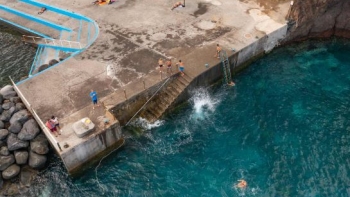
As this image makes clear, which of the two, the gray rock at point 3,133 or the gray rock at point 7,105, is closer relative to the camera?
the gray rock at point 3,133

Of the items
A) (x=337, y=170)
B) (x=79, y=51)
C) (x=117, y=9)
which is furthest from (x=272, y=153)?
(x=117, y=9)

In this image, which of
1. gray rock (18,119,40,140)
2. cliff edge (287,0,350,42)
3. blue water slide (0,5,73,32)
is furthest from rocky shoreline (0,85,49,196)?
cliff edge (287,0,350,42)

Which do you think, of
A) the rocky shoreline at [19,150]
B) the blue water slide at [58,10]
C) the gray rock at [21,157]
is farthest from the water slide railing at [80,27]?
the gray rock at [21,157]

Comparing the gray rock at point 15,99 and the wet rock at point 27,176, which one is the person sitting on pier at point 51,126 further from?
the gray rock at point 15,99

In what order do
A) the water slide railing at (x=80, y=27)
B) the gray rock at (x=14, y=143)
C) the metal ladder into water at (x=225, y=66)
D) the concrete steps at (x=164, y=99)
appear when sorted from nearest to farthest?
the gray rock at (x=14, y=143) → the concrete steps at (x=164, y=99) → the metal ladder into water at (x=225, y=66) → the water slide railing at (x=80, y=27)

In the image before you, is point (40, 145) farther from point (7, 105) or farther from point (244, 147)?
point (244, 147)

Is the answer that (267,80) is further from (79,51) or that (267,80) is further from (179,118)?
(79,51)

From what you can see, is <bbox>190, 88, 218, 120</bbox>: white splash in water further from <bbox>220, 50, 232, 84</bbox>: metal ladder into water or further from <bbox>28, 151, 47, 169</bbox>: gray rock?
<bbox>28, 151, 47, 169</bbox>: gray rock

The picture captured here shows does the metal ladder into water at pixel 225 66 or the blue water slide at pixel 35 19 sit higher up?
the blue water slide at pixel 35 19
